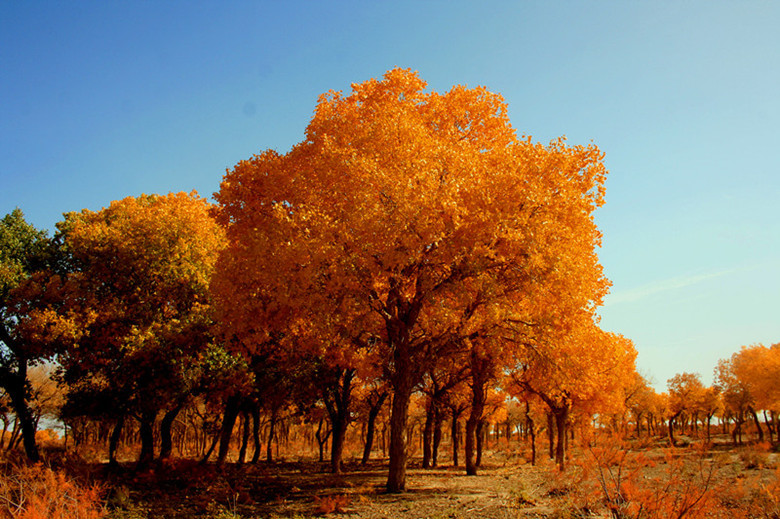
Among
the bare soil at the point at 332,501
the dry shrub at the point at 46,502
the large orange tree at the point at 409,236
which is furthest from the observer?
the large orange tree at the point at 409,236

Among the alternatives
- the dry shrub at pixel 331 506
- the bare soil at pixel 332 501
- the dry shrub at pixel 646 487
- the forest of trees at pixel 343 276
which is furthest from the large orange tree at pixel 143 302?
the dry shrub at pixel 646 487

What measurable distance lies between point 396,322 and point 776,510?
32.4ft

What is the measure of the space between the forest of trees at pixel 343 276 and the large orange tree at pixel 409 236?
61mm

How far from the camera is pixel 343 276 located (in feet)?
39.9

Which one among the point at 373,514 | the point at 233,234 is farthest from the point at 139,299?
the point at 373,514

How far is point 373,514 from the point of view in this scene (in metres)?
11.1

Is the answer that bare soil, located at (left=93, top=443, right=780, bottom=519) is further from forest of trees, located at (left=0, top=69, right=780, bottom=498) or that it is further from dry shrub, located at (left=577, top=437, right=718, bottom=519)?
forest of trees, located at (left=0, top=69, right=780, bottom=498)

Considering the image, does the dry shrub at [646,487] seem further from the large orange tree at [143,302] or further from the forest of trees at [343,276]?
the large orange tree at [143,302]

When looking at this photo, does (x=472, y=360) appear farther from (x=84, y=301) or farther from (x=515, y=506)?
(x=84, y=301)

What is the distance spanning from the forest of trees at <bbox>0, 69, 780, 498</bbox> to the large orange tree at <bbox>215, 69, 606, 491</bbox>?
6cm

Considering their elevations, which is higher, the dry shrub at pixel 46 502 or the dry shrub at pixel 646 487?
the dry shrub at pixel 646 487

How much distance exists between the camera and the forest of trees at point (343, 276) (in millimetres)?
12297

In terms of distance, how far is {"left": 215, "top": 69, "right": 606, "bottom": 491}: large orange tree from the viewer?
11969 millimetres

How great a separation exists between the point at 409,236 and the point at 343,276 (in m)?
2.03
